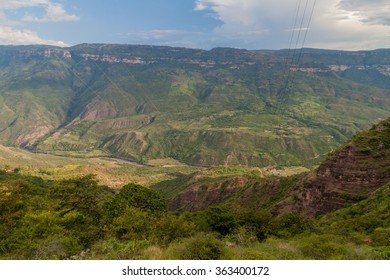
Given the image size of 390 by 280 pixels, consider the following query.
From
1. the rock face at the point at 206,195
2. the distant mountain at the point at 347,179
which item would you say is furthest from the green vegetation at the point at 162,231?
the rock face at the point at 206,195

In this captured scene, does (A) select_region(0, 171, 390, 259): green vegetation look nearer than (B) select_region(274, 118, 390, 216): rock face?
Yes

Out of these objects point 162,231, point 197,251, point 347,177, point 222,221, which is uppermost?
point 197,251

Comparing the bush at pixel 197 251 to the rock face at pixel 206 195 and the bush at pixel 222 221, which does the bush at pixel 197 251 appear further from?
the rock face at pixel 206 195

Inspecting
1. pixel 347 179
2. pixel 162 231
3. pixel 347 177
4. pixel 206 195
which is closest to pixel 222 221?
pixel 162 231

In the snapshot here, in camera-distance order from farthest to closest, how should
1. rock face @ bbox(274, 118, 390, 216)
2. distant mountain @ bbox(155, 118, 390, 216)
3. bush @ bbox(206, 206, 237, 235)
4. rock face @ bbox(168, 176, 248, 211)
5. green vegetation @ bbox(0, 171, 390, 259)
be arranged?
rock face @ bbox(168, 176, 248, 211) < rock face @ bbox(274, 118, 390, 216) < distant mountain @ bbox(155, 118, 390, 216) < bush @ bbox(206, 206, 237, 235) < green vegetation @ bbox(0, 171, 390, 259)

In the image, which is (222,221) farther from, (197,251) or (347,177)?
(347,177)

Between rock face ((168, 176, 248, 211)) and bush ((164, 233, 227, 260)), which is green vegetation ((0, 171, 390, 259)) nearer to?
bush ((164, 233, 227, 260))

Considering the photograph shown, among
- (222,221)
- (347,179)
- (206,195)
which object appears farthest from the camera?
(206,195)

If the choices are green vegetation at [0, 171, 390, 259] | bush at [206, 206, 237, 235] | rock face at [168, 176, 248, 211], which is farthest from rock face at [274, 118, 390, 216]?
rock face at [168, 176, 248, 211]
